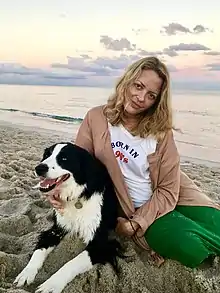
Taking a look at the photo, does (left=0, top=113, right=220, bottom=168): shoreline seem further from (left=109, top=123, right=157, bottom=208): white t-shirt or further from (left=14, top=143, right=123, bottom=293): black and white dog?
(left=14, top=143, right=123, bottom=293): black and white dog

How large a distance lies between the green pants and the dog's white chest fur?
38 centimetres

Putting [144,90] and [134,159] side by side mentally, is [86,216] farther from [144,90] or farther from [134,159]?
[144,90]

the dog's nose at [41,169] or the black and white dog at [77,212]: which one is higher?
the dog's nose at [41,169]

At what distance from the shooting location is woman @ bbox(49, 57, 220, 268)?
10.1ft

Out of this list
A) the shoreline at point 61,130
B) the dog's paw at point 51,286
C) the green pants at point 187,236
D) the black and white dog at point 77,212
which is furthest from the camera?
the shoreline at point 61,130

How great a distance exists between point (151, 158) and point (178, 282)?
2.70ft

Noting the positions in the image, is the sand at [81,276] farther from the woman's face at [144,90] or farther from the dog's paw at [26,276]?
the woman's face at [144,90]

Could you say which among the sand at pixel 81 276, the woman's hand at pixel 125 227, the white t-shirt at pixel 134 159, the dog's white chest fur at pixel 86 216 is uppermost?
the white t-shirt at pixel 134 159

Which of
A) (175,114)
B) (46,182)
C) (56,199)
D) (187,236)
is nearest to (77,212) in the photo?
(56,199)

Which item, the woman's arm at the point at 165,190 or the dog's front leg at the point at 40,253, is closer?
the dog's front leg at the point at 40,253

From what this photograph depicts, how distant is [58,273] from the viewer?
9.07 ft

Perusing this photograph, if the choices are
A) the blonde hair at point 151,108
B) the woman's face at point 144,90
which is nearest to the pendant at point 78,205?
the blonde hair at point 151,108

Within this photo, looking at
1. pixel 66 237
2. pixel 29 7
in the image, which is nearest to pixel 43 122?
pixel 29 7

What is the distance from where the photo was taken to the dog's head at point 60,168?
276cm
